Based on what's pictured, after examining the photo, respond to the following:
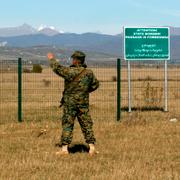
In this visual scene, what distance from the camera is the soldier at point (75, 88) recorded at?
11773 mm

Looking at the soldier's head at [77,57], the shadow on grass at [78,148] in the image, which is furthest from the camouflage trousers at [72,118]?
the soldier's head at [77,57]

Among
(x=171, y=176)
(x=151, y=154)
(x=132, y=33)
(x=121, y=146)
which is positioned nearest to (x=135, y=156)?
(x=151, y=154)

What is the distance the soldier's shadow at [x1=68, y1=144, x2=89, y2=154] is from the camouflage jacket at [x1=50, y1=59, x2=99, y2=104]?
1.31 m

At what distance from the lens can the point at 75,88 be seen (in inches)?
468

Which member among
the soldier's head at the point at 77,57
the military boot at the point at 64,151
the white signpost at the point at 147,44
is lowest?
the military boot at the point at 64,151

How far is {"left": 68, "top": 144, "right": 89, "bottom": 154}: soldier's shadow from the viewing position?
12906mm

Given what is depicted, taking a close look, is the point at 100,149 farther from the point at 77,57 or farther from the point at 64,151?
the point at 77,57

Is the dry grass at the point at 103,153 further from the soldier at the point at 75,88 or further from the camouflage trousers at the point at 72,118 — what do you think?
the soldier at the point at 75,88

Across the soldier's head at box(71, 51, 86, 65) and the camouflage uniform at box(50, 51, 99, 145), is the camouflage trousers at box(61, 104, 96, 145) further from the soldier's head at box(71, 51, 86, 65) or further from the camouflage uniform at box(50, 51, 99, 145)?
the soldier's head at box(71, 51, 86, 65)

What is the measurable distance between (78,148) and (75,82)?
203 centimetres

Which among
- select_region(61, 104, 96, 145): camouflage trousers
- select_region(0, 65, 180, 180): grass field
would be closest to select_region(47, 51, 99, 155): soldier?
select_region(61, 104, 96, 145): camouflage trousers

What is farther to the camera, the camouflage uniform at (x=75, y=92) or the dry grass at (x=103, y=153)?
the camouflage uniform at (x=75, y=92)

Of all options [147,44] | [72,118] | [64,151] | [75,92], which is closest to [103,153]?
[64,151]

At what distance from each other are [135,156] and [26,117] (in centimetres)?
903
